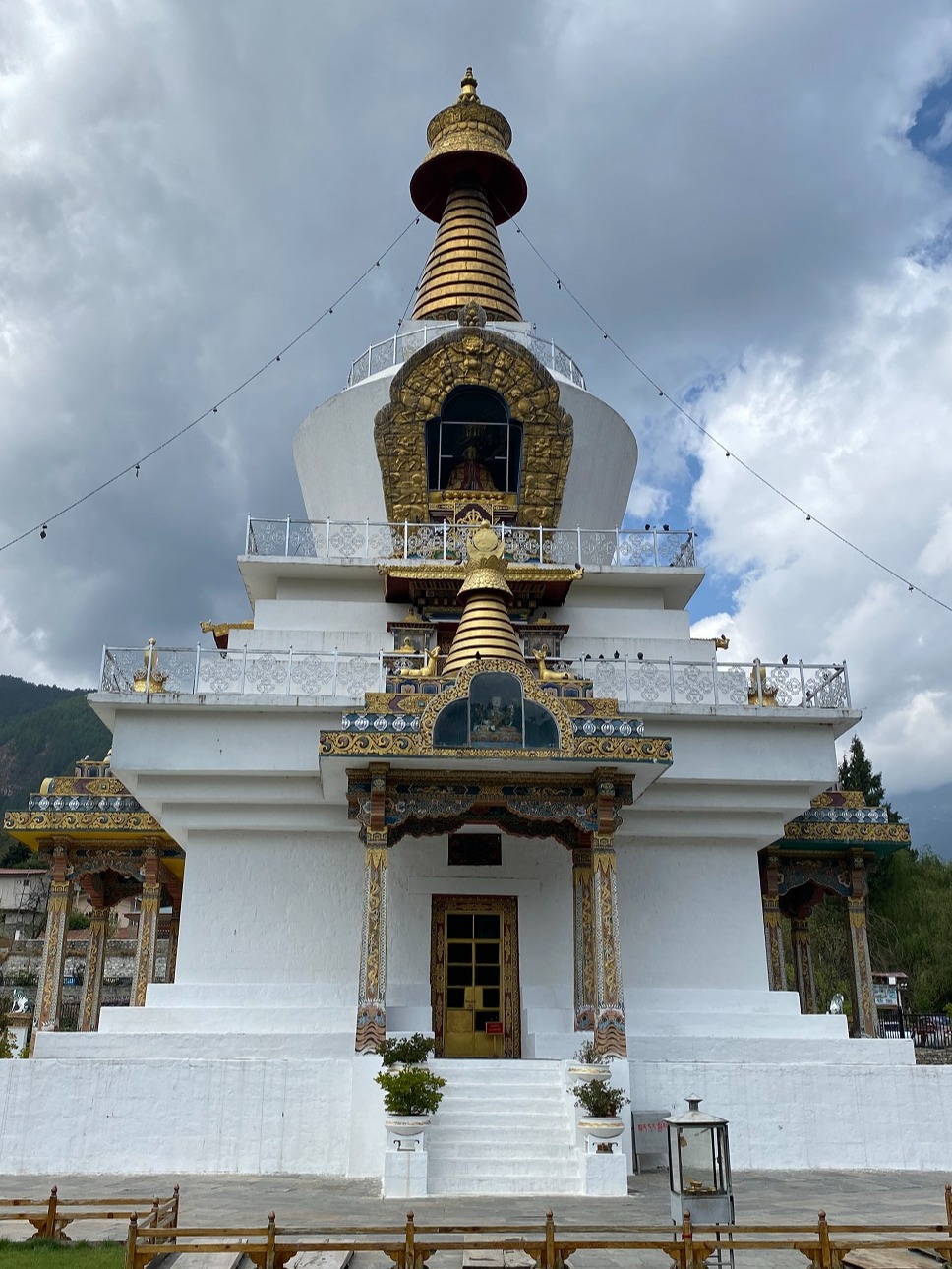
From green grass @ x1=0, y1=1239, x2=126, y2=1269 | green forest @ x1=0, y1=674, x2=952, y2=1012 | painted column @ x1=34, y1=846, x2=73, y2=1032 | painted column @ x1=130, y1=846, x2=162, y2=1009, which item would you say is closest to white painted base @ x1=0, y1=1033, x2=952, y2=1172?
green grass @ x1=0, y1=1239, x2=126, y2=1269

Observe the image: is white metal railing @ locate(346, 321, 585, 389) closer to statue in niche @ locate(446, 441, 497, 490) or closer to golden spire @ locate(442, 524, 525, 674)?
statue in niche @ locate(446, 441, 497, 490)

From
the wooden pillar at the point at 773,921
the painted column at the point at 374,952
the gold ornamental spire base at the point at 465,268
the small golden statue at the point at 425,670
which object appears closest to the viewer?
the painted column at the point at 374,952

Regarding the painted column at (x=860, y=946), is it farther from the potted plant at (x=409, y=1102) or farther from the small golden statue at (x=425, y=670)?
the potted plant at (x=409, y=1102)

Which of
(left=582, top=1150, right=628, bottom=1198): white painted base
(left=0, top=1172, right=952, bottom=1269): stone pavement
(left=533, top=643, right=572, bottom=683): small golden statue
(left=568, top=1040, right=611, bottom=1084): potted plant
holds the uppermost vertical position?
(left=533, top=643, right=572, bottom=683): small golden statue

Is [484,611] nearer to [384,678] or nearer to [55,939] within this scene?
[384,678]

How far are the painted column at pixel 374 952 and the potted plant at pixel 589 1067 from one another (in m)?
2.15

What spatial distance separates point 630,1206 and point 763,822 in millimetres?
7226

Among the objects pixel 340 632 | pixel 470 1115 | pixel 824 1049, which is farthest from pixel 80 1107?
pixel 824 1049

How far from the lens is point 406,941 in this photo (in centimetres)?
1508

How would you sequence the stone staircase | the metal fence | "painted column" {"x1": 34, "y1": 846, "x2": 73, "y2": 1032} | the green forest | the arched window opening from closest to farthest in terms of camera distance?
the stone staircase
"painted column" {"x1": 34, "y1": 846, "x2": 73, "y2": 1032}
the arched window opening
the metal fence
the green forest

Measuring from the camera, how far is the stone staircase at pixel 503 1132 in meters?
10.8

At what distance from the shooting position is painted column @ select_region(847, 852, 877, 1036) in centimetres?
1850

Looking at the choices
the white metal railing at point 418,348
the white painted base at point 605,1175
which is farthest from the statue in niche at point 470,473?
the white painted base at point 605,1175

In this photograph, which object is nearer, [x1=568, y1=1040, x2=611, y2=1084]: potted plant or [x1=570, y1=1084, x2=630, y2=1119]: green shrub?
[x1=570, y1=1084, x2=630, y2=1119]: green shrub
